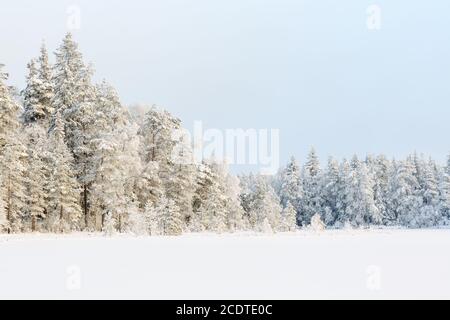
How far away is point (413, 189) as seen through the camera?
3305 inches

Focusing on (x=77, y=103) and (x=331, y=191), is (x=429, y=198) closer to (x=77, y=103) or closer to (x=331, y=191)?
(x=331, y=191)

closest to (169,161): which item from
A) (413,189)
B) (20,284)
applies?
(20,284)

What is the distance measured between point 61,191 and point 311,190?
175 feet

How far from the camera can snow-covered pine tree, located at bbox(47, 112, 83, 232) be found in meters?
34.2

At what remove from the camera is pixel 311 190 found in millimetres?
82125

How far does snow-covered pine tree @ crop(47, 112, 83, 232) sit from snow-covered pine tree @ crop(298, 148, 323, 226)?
1944 inches

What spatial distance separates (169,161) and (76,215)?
10573mm

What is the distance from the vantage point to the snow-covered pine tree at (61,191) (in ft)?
112

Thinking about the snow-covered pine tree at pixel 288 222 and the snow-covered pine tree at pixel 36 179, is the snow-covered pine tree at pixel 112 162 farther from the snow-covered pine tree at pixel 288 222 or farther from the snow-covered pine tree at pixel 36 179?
the snow-covered pine tree at pixel 288 222

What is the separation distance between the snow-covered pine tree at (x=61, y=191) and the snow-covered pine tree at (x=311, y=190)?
Result: 162 ft

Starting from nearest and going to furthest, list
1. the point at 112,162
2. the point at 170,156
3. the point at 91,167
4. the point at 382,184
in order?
the point at 112,162
the point at 91,167
the point at 170,156
the point at 382,184

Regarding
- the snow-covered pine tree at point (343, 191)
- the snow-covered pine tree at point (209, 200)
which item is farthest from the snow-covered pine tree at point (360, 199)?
the snow-covered pine tree at point (209, 200)

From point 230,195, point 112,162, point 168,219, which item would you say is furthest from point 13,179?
point 230,195
